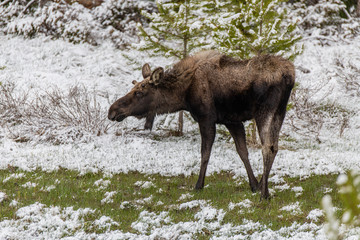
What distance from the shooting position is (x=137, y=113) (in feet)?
24.8

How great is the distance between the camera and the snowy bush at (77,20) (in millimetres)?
20266

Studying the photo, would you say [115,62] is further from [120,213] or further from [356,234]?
[356,234]

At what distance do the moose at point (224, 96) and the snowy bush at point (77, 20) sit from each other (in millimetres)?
12930

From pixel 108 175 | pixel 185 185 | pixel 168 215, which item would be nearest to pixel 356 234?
pixel 168 215

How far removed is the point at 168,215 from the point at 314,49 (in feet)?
59.1

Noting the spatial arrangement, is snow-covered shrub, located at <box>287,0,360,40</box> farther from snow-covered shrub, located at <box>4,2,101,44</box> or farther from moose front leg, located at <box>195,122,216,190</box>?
moose front leg, located at <box>195,122,216,190</box>

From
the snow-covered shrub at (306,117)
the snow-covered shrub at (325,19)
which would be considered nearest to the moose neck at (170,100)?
the snow-covered shrub at (306,117)

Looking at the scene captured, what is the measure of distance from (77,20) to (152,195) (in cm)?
1592

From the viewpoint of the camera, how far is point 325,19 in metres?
22.5

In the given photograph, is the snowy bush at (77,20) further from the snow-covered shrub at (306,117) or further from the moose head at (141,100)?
the moose head at (141,100)

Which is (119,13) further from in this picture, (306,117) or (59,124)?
(306,117)

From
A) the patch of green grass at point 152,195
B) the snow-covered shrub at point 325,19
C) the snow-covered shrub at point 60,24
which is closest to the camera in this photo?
the patch of green grass at point 152,195

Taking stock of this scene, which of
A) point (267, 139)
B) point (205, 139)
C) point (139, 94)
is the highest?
point (139, 94)

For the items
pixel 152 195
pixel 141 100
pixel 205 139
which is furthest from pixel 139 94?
pixel 152 195
